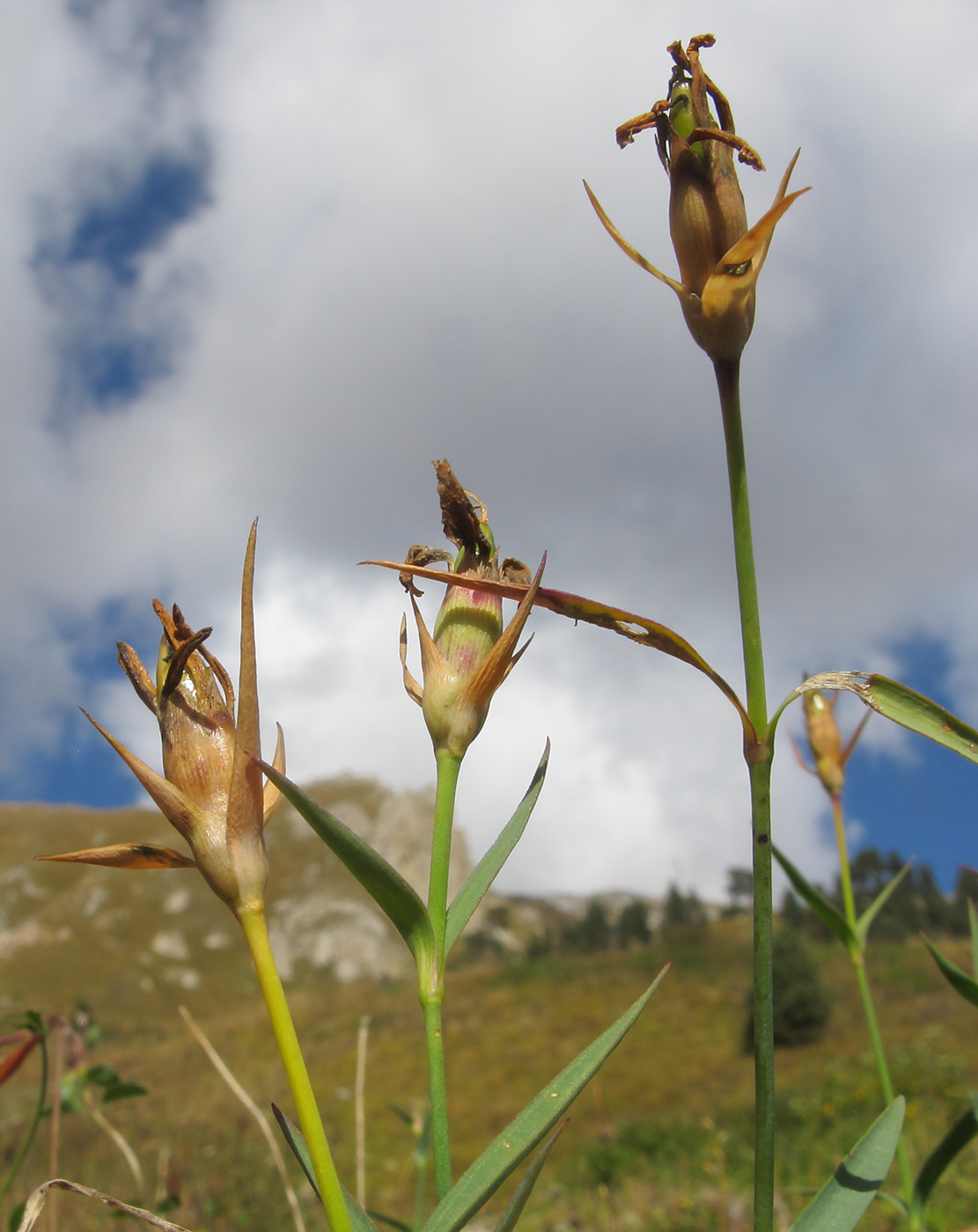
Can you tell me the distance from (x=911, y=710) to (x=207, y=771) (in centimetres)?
54

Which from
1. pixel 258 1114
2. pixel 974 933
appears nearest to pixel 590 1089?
pixel 258 1114

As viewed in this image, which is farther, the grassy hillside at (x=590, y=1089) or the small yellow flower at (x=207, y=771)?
the grassy hillside at (x=590, y=1089)

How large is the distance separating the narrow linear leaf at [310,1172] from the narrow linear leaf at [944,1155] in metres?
0.53

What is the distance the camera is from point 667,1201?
843cm

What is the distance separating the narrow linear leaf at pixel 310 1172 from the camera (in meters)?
0.57

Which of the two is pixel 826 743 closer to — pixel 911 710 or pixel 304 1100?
pixel 911 710

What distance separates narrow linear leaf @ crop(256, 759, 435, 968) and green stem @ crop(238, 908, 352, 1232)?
0.26 feet

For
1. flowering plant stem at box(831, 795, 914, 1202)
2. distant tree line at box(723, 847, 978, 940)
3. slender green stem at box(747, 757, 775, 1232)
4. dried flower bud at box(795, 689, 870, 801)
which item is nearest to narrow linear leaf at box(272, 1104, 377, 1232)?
slender green stem at box(747, 757, 775, 1232)

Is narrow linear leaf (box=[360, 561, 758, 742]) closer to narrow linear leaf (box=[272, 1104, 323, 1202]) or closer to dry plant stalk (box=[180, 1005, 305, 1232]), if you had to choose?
narrow linear leaf (box=[272, 1104, 323, 1202])

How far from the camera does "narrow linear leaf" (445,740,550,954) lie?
29.3 inches

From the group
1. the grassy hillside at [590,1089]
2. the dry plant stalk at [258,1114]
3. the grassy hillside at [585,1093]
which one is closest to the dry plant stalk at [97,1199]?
the dry plant stalk at [258,1114]

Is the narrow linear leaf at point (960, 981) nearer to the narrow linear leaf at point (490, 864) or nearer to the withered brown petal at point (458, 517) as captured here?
the narrow linear leaf at point (490, 864)

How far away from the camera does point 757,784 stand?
665 millimetres

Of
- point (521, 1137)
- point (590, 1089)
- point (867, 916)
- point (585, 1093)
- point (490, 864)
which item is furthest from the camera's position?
point (585, 1093)
